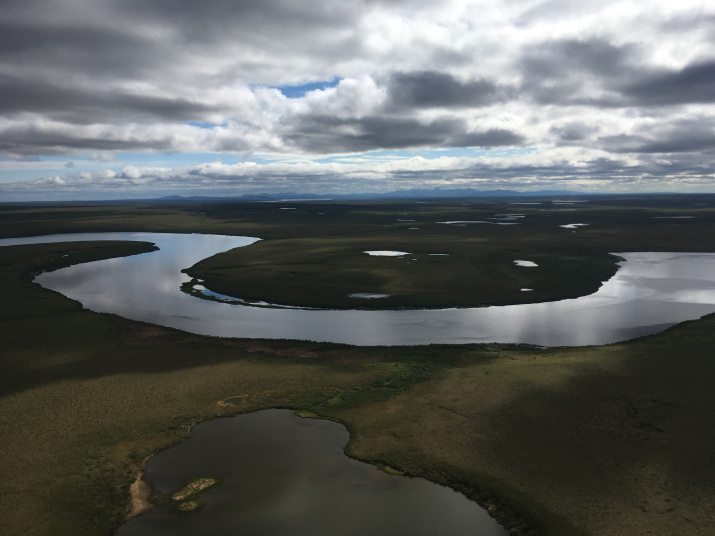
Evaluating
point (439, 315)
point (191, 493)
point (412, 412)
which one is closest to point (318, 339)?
point (439, 315)

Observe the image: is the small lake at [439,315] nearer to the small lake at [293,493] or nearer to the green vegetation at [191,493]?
the small lake at [293,493]

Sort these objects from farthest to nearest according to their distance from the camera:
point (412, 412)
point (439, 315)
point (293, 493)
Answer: point (439, 315) < point (412, 412) < point (293, 493)

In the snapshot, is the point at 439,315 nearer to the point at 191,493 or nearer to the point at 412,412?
the point at 412,412

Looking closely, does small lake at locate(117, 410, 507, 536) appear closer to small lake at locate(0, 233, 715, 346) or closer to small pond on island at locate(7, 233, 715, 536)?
small pond on island at locate(7, 233, 715, 536)

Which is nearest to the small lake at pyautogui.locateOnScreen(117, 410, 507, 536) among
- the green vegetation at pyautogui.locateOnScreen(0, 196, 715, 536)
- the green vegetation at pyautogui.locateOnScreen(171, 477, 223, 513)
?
the green vegetation at pyautogui.locateOnScreen(171, 477, 223, 513)

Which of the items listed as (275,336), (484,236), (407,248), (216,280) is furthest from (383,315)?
(484,236)

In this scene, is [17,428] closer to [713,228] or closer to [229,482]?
[229,482]

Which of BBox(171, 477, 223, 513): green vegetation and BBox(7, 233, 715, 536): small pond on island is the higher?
BBox(7, 233, 715, 536): small pond on island
